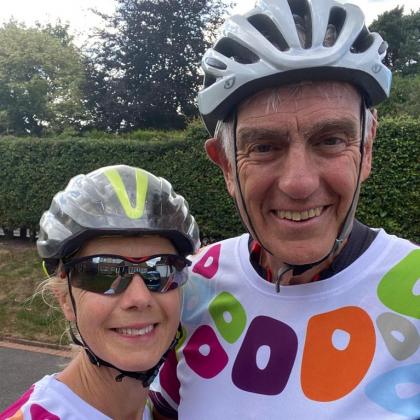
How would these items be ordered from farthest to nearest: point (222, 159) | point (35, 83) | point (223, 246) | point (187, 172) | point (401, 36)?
point (401, 36) → point (35, 83) → point (187, 172) → point (223, 246) → point (222, 159)

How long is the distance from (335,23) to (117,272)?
3.61 feet

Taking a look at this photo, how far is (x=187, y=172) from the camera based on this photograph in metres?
9.30

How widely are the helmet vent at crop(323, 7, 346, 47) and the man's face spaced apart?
0.72ft

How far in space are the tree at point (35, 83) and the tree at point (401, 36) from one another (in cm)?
2055

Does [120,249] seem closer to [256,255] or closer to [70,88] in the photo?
[256,255]

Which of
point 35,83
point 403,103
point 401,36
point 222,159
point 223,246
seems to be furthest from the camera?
point 401,36

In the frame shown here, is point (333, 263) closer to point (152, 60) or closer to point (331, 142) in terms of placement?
point (331, 142)

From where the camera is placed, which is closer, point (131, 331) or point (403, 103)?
point (131, 331)

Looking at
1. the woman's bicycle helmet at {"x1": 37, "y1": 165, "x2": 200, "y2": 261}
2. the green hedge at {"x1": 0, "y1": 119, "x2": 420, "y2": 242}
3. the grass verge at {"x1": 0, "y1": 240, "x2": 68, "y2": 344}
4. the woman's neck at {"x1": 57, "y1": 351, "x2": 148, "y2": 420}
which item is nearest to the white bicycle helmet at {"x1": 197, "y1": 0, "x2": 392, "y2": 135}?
the woman's bicycle helmet at {"x1": 37, "y1": 165, "x2": 200, "y2": 261}

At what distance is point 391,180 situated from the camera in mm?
7527

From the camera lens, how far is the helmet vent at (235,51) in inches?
59.6

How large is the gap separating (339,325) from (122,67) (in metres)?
25.3

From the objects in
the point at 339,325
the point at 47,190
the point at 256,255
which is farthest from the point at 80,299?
the point at 47,190

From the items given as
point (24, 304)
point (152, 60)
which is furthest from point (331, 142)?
point (152, 60)
